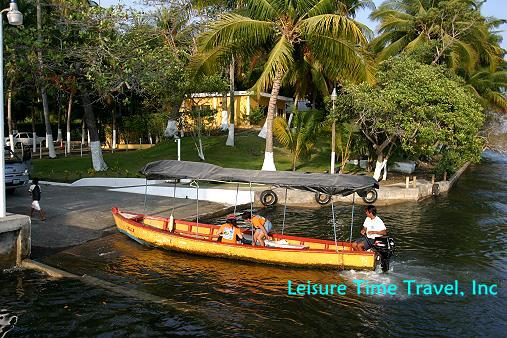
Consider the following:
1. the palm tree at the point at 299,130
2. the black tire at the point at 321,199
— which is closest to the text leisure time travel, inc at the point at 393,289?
the black tire at the point at 321,199

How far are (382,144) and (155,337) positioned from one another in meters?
20.3

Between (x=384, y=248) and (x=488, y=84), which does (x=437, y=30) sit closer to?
(x=488, y=84)

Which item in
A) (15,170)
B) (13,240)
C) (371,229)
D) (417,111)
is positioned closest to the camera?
(13,240)

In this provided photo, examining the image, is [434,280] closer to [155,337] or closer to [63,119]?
[155,337]

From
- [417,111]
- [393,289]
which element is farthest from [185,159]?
[393,289]

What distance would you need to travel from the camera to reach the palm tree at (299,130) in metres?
25.8

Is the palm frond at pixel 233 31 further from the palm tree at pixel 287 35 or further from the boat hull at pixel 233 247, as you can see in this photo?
the boat hull at pixel 233 247

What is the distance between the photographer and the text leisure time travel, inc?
1084 centimetres

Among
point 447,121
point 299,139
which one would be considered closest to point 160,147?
point 299,139

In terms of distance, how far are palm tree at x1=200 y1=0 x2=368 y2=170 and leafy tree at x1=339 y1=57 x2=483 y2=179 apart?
241 centimetres

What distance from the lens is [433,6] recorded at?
37438 mm

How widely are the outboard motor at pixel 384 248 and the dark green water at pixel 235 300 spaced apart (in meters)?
0.35

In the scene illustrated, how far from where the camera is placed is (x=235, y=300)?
10203 mm

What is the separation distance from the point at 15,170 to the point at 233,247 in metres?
11.3
